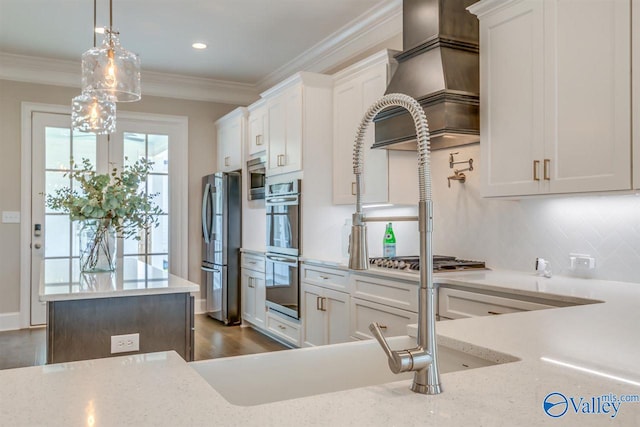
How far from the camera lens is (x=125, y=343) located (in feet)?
7.15

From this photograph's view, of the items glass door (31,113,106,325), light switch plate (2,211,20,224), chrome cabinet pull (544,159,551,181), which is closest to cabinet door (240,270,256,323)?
glass door (31,113,106,325)

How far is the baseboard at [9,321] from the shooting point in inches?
201

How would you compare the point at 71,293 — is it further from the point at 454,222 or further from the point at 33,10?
the point at 33,10

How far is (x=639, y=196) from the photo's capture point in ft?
7.77

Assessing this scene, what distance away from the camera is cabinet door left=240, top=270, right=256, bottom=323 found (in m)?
5.04

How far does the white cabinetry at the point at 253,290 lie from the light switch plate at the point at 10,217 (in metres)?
2.36

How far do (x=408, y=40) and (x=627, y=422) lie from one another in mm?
2931

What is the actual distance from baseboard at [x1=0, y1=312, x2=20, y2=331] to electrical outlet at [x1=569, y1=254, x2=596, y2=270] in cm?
517

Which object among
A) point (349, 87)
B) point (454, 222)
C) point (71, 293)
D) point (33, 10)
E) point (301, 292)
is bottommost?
point (301, 292)

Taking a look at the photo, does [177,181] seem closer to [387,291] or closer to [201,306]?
[201,306]

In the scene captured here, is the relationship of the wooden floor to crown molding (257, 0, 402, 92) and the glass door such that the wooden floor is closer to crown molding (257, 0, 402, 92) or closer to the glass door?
the glass door

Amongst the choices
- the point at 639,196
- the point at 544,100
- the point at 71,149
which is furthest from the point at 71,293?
the point at 71,149

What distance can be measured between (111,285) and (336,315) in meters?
1.72

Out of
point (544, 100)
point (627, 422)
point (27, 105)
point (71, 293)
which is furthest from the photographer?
point (27, 105)
